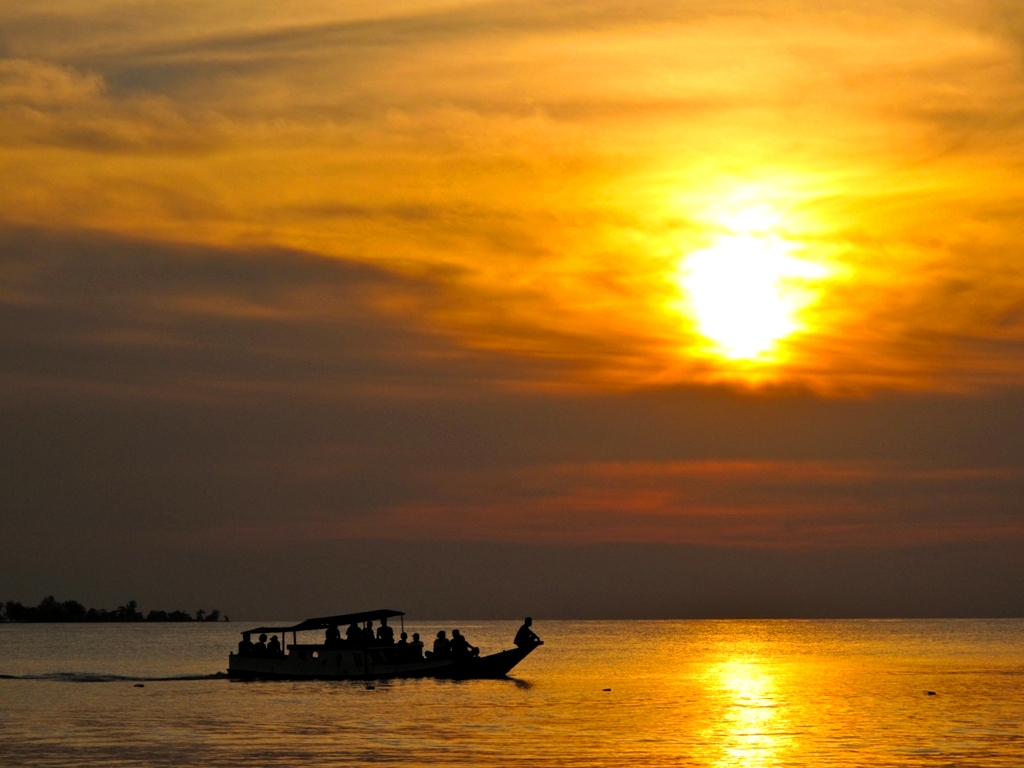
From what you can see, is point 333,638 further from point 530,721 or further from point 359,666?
point 530,721

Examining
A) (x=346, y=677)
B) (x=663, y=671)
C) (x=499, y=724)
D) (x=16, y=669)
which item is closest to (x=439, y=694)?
(x=346, y=677)

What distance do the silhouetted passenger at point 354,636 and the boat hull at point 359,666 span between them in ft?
1.94

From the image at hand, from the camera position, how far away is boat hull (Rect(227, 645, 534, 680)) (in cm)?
7475

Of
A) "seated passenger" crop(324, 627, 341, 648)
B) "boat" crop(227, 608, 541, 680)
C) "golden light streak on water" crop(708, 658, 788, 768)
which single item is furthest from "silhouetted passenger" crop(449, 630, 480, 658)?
"golden light streak on water" crop(708, 658, 788, 768)

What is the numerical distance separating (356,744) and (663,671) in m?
65.8

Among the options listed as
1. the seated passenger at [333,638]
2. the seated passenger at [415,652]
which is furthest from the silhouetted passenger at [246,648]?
the seated passenger at [415,652]

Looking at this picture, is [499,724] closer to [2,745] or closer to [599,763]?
[599,763]

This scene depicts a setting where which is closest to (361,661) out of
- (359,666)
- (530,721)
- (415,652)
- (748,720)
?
(359,666)

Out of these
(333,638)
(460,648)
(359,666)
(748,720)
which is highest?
(333,638)

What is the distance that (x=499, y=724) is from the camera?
57719 millimetres

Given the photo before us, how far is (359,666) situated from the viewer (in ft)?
246

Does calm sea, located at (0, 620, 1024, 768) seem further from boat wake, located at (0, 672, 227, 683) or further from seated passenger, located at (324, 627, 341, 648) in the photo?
seated passenger, located at (324, 627, 341, 648)

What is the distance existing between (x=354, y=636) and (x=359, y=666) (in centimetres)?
185

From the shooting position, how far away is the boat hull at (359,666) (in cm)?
7475
